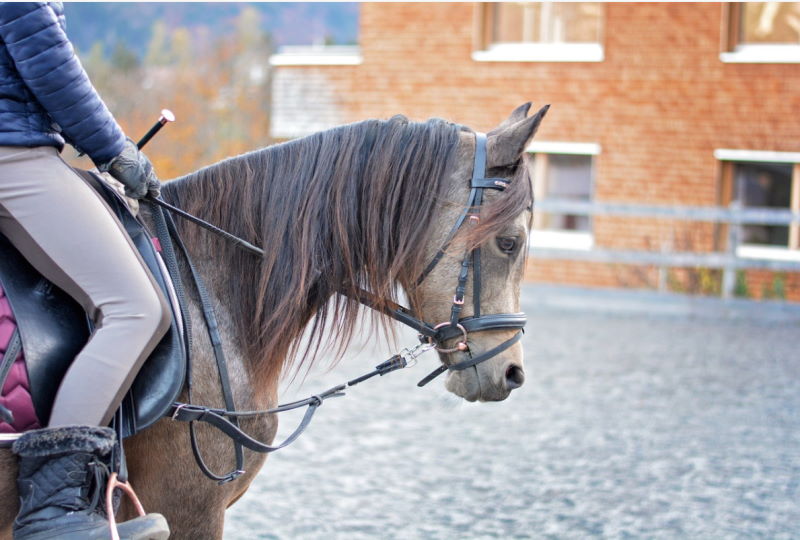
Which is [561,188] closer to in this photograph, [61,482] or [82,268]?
[82,268]

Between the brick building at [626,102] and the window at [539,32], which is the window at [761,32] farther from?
the window at [539,32]

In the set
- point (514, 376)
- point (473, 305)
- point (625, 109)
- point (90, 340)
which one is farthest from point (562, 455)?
point (625, 109)

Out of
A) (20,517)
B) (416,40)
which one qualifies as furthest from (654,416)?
(416,40)

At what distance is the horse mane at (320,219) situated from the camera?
279 cm

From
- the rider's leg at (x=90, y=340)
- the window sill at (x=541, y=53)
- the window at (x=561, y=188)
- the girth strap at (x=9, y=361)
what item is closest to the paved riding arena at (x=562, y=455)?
the rider's leg at (x=90, y=340)

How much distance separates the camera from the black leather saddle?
7.62ft

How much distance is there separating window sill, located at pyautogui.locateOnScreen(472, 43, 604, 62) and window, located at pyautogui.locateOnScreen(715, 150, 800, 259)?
9.05 ft

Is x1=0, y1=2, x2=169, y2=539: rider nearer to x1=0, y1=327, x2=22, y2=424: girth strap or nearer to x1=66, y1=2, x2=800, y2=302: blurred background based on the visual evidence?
x1=0, y1=327, x2=22, y2=424: girth strap

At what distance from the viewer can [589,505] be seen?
5.39 m

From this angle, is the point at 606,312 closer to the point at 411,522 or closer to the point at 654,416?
the point at 654,416

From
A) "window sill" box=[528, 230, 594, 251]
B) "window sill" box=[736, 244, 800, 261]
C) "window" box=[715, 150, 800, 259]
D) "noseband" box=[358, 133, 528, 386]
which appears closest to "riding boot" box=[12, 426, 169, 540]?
"noseband" box=[358, 133, 528, 386]

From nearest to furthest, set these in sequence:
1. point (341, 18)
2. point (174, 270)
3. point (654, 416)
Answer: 1. point (174, 270)
2. point (654, 416)
3. point (341, 18)

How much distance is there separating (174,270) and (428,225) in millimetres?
761

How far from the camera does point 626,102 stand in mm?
15664
